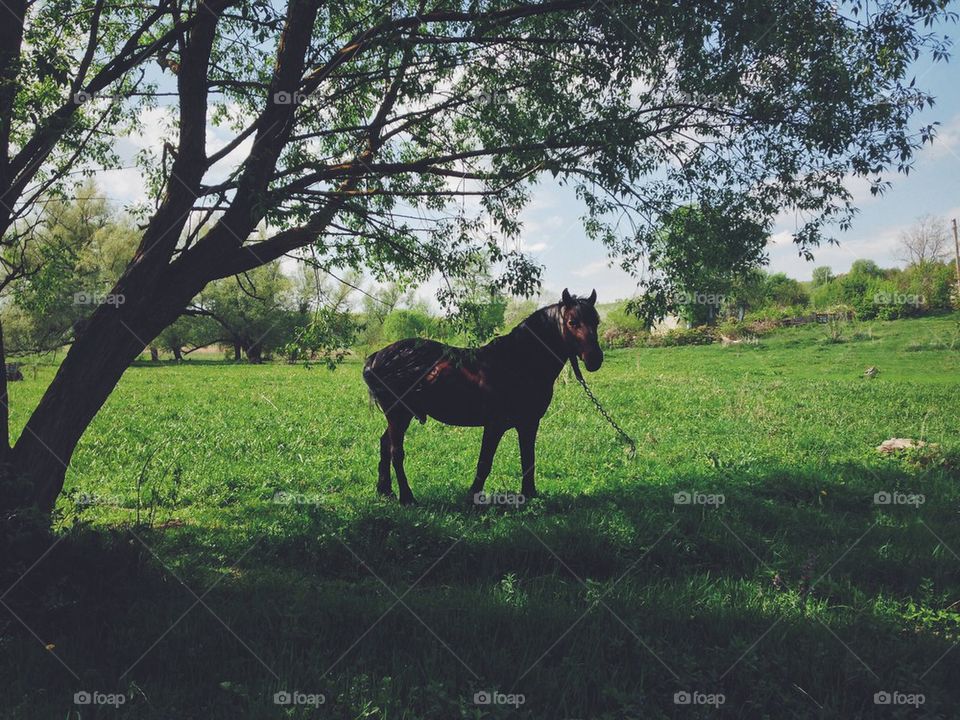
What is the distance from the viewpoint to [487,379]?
26.1 ft

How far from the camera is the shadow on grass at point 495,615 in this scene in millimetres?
4387

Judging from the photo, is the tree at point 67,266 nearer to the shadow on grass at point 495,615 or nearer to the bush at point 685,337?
the shadow on grass at point 495,615

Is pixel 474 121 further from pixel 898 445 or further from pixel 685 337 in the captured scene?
pixel 685 337

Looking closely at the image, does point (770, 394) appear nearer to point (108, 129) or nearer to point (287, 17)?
point (287, 17)

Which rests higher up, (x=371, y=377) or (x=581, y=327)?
(x=581, y=327)

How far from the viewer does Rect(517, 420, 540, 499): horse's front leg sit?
26.0 feet

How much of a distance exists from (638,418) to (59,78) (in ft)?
43.7

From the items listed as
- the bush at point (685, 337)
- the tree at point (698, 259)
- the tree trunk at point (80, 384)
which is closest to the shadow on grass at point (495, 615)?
the tree trunk at point (80, 384)

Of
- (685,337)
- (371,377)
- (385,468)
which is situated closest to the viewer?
(371,377)

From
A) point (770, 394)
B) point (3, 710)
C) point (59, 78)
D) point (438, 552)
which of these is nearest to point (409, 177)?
point (59, 78)

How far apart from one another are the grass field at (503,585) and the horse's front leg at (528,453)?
38cm

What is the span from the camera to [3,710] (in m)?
4.09

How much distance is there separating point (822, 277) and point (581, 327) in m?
38.9

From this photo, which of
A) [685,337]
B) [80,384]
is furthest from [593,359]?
[685,337]
